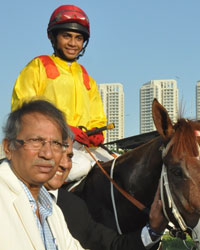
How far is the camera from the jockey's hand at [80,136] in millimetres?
4812

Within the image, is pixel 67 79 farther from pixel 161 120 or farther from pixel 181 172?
pixel 181 172

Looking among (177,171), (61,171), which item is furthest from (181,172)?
(61,171)

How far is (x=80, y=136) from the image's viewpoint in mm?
4828

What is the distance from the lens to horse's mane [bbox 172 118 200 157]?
3494mm

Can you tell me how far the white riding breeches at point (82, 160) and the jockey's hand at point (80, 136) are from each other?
0.44 ft

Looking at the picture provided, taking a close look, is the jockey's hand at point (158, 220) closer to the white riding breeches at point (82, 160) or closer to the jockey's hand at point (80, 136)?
the white riding breeches at point (82, 160)

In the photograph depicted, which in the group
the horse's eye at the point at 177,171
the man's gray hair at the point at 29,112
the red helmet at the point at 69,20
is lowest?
the horse's eye at the point at 177,171

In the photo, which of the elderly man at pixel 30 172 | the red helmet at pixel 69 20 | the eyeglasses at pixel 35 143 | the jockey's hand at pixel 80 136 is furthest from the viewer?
the red helmet at pixel 69 20

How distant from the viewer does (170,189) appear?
11.9ft

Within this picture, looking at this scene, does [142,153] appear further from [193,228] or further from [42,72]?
[42,72]

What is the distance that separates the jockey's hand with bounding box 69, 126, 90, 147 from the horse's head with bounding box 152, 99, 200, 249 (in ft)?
4.04

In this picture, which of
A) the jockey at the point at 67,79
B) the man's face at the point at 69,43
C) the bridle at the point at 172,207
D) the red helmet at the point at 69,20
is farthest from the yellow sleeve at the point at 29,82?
the bridle at the point at 172,207

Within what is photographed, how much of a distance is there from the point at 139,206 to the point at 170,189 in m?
0.56

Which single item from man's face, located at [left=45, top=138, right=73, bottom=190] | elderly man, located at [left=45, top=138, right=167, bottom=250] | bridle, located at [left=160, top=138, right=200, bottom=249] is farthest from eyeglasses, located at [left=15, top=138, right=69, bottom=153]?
A: bridle, located at [left=160, top=138, right=200, bottom=249]
